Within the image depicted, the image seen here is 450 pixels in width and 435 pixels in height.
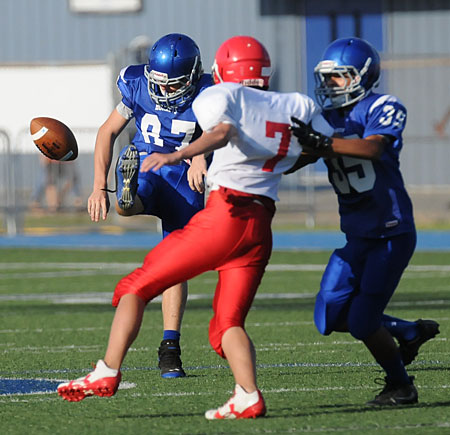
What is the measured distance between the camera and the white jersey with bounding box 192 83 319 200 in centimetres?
475

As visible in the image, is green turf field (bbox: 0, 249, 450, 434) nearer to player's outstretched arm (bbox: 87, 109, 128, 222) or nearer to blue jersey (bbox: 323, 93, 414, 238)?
blue jersey (bbox: 323, 93, 414, 238)

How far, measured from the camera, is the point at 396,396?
518 centimetres

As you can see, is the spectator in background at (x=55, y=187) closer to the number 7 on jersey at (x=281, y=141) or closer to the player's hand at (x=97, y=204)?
the player's hand at (x=97, y=204)

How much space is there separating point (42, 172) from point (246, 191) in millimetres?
14017

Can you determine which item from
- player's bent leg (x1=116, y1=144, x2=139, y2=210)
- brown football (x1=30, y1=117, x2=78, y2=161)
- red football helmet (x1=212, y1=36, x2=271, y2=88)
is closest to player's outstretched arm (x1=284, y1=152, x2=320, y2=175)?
red football helmet (x1=212, y1=36, x2=271, y2=88)

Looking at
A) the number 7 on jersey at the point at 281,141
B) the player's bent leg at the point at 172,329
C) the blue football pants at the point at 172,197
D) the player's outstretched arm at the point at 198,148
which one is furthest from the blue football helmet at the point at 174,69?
the player's outstretched arm at the point at 198,148

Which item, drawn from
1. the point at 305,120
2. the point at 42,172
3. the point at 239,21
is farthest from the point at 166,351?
the point at 239,21

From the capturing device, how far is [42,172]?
1859 centimetres

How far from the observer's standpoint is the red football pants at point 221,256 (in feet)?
15.9

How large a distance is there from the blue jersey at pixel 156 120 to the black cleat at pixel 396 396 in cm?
189

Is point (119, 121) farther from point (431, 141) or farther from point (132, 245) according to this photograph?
point (431, 141)

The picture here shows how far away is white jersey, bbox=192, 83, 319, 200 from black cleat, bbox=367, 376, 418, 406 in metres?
1.00

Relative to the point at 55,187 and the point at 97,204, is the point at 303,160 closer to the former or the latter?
the point at 97,204

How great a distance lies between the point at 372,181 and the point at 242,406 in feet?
3.70
